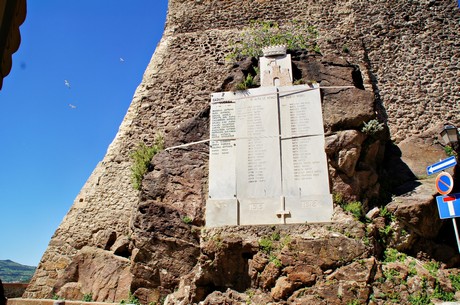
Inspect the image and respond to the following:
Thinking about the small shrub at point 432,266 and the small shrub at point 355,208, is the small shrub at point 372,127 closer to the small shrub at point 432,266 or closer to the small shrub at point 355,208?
the small shrub at point 355,208

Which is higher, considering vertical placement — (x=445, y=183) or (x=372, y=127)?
(x=372, y=127)

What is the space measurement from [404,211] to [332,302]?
271cm

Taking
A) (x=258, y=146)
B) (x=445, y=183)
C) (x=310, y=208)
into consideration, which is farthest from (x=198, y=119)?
(x=445, y=183)

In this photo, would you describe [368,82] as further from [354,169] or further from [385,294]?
[385,294]

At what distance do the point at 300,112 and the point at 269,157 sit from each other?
4.70 ft

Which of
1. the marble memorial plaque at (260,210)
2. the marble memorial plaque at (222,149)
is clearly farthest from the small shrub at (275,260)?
→ the marble memorial plaque at (222,149)

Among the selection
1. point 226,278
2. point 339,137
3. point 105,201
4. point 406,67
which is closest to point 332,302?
point 226,278

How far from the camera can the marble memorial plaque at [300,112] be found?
8.94 metres

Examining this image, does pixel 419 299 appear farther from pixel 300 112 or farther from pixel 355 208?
pixel 300 112

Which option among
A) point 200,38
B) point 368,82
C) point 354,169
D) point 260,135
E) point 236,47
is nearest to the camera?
point 354,169

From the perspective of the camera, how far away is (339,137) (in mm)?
8492

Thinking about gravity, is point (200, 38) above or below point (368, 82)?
above

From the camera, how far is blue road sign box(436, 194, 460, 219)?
602 centimetres

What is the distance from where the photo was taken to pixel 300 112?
9.22 meters
